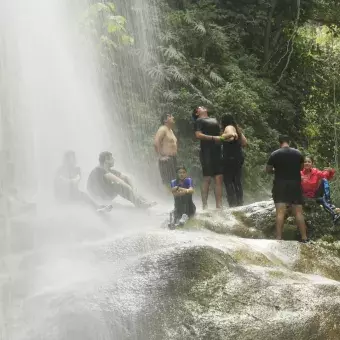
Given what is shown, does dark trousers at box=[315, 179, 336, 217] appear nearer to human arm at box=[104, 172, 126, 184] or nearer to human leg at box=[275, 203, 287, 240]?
human leg at box=[275, 203, 287, 240]

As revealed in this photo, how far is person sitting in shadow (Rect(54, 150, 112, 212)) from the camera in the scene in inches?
368

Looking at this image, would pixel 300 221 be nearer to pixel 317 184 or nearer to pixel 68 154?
pixel 317 184

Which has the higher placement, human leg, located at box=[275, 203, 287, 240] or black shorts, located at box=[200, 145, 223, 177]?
black shorts, located at box=[200, 145, 223, 177]

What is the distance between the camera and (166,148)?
30.6 feet

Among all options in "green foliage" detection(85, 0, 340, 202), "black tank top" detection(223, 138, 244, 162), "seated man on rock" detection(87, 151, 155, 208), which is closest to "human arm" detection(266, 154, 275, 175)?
"black tank top" detection(223, 138, 244, 162)

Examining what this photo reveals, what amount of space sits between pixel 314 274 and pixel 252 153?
26.0 ft

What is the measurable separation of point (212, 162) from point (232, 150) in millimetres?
385

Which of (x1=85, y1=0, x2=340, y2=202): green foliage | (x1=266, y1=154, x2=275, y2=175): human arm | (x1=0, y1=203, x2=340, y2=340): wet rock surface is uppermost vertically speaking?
(x1=85, y1=0, x2=340, y2=202): green foliage

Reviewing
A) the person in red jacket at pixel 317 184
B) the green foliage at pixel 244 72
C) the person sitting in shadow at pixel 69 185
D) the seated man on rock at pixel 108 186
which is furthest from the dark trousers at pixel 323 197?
the green foliage at pixel 244 72

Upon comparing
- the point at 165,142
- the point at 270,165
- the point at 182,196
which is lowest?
the point at 182,196

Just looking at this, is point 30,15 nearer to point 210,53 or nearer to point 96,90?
point 96,90

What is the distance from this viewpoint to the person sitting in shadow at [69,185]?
9344 millimetres

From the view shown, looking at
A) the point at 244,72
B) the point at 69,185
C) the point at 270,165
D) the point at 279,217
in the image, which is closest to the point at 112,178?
the point at 69,185

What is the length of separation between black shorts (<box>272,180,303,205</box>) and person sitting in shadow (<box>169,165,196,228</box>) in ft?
4.22
